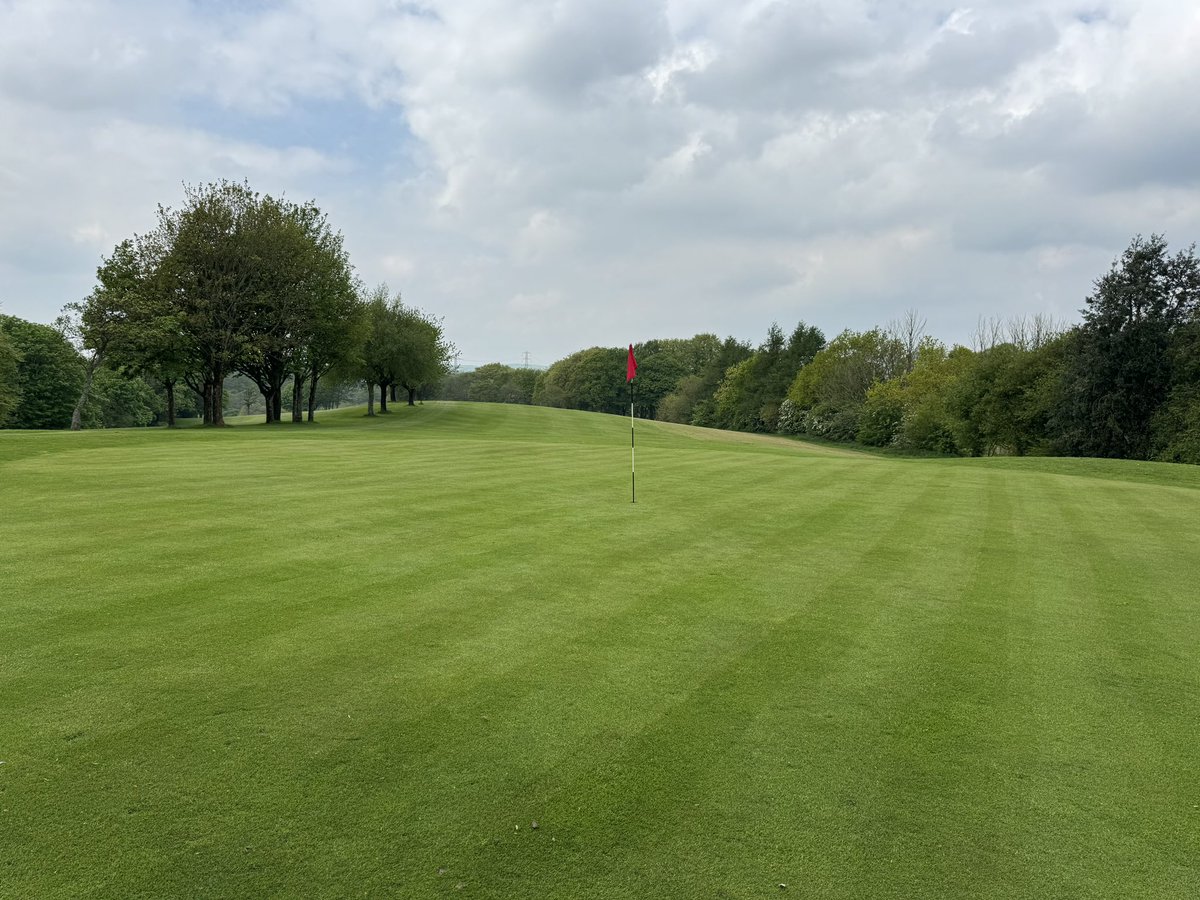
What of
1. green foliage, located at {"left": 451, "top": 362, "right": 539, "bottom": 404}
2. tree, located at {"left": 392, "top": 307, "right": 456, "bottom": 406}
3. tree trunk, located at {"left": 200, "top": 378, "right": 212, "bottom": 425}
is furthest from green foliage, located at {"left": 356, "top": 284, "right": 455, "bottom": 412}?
green foliage, located at {"left": 451, "top": 362, "right": 539, "bottom": 404}

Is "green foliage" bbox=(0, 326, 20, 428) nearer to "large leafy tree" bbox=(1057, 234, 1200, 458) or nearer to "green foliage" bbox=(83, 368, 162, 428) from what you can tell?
"green foliage" bbox=(83, 368, 162, 428)

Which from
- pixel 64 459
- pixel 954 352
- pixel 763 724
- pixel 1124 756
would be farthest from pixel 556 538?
pixel 954 352

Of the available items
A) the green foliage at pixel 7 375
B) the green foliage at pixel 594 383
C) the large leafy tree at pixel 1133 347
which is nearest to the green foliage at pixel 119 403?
the green foliage at pixel 7 375

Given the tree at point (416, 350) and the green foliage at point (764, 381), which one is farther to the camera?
the green foliage at point (764, 381)

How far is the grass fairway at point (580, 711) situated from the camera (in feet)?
11.8

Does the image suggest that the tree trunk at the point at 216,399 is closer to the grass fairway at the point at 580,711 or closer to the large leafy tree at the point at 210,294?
the large leafy tree at the point at 210,294

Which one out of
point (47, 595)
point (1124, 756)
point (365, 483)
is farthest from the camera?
point (365, 483)

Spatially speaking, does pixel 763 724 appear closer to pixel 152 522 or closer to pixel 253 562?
pixel 253 562

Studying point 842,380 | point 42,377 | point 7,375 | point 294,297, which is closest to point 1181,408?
point 842,380

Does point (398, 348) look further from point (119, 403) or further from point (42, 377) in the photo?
point (119, 403)

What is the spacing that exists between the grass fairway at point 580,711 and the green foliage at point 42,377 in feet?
248

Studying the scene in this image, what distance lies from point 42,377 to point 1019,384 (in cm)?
8971

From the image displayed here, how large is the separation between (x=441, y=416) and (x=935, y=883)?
62273 millimetres

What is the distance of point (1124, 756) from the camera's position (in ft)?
15.7
